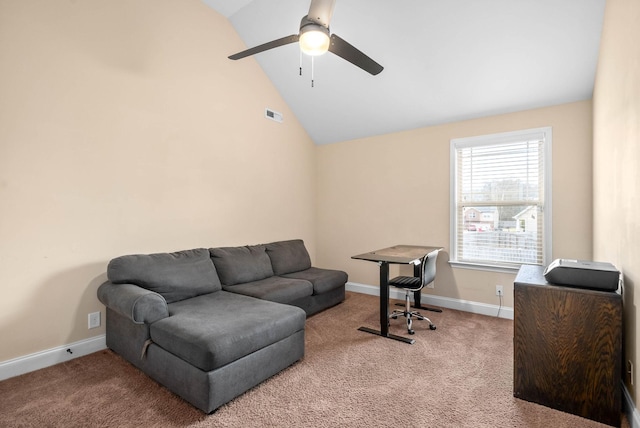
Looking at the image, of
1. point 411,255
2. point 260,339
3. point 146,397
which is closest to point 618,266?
point 411,255

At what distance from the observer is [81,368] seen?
2.39 m

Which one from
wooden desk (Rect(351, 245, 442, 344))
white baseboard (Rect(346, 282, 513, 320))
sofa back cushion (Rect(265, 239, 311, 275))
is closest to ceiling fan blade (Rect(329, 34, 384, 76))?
wooden desk (Rect(351, 245, 442, 344))

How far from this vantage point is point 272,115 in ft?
14.2

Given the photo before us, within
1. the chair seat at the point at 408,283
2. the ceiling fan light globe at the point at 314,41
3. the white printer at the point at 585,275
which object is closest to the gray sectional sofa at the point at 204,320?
the chair seat at the point at 408,283

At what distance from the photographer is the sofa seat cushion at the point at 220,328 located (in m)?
1.86

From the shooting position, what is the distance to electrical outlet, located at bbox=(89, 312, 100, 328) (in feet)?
8.76

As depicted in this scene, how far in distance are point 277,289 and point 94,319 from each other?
161 cm

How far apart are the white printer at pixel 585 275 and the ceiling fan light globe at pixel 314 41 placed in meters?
2.07

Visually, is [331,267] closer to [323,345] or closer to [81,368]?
[323,345]

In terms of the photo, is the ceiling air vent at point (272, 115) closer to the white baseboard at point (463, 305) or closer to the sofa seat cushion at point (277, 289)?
the sofa seat cushion at point (277, 289)

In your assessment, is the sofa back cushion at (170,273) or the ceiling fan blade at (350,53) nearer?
the ceiling fan blade at (350,53)

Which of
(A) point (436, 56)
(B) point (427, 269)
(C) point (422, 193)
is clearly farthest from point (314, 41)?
(C) point (422, 193)

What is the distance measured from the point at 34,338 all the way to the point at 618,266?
13.9ft

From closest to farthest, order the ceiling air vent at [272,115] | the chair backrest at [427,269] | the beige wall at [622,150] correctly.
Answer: the beige wall at [622,150]
the chair backrest at [427,269]
the ceiling air vent at [272,115]
